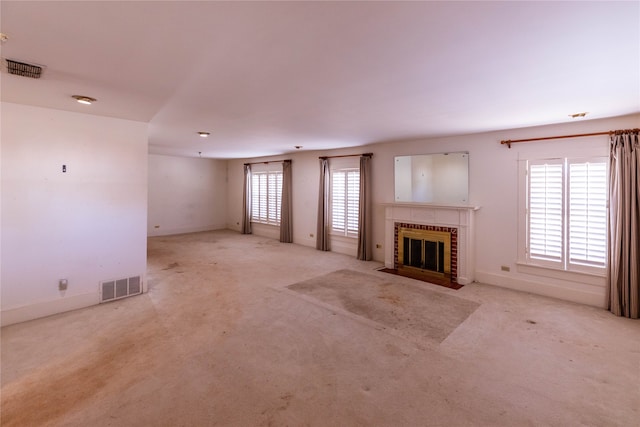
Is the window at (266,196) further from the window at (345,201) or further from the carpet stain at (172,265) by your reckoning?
the carpet stain at (172,265)

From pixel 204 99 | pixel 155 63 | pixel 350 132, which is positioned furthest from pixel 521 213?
pixel 155 63

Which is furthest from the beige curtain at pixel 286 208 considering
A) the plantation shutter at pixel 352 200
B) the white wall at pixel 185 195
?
the white wall at pixel 185 195

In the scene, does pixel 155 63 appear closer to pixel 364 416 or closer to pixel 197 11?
pixel 197 11

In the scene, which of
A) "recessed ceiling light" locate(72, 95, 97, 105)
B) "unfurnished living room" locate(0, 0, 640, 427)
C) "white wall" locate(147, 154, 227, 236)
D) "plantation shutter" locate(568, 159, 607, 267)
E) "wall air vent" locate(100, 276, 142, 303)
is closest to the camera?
"unfurnished living room" locate(0, 0, 640, 427)

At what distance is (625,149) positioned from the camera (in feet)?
11.7

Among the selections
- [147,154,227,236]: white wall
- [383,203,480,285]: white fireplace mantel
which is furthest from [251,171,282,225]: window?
[383,203,480,285]: white fireplace mantel

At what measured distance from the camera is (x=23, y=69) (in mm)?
2268

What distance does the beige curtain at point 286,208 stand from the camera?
812 cm

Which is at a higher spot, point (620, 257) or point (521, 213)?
point (521, 213)

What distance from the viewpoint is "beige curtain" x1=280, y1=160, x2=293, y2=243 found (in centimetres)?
812

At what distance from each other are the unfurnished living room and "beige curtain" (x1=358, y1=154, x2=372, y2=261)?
27 centimetres

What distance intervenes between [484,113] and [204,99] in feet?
10.8

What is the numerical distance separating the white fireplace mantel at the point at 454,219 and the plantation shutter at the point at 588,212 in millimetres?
1244

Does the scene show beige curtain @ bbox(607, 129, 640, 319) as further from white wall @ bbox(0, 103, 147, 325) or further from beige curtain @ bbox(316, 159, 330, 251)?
white wall @ bbox(0, 103, 147, 325)
